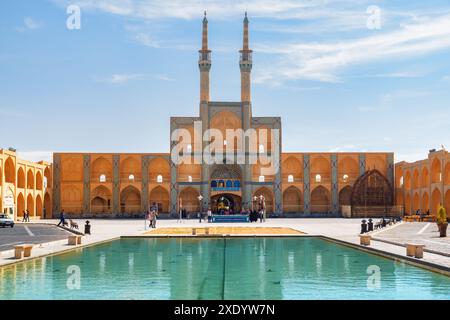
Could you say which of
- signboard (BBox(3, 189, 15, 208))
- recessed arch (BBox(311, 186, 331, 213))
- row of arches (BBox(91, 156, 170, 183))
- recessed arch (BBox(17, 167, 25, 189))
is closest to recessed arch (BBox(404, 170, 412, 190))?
recessed arch (BBox(311, 186, 331, 213))

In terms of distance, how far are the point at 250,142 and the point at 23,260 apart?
38.6 meters

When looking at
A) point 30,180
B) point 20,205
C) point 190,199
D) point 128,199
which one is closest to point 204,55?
point 190,199

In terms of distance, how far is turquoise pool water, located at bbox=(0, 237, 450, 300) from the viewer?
32.1 ft

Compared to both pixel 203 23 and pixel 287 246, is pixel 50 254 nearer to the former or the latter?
pixel 287 246

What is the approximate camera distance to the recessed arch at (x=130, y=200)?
172ft

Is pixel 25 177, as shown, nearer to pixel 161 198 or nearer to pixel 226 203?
pixel 161 198

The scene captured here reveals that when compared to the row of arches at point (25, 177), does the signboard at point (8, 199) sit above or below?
below

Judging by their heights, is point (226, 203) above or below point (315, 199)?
below

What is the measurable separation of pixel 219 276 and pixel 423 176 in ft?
125

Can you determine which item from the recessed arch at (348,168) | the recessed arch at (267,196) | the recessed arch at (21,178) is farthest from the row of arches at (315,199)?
the recessed arch at (21,178)

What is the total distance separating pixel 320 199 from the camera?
176ft

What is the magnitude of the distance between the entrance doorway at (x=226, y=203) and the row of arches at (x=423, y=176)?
14.7 metres

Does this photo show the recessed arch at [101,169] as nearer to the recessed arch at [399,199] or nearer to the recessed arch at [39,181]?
the recessed arch at [39,181]

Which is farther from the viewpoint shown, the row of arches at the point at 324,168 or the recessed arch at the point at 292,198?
the recessed arch at the point at 292,198
